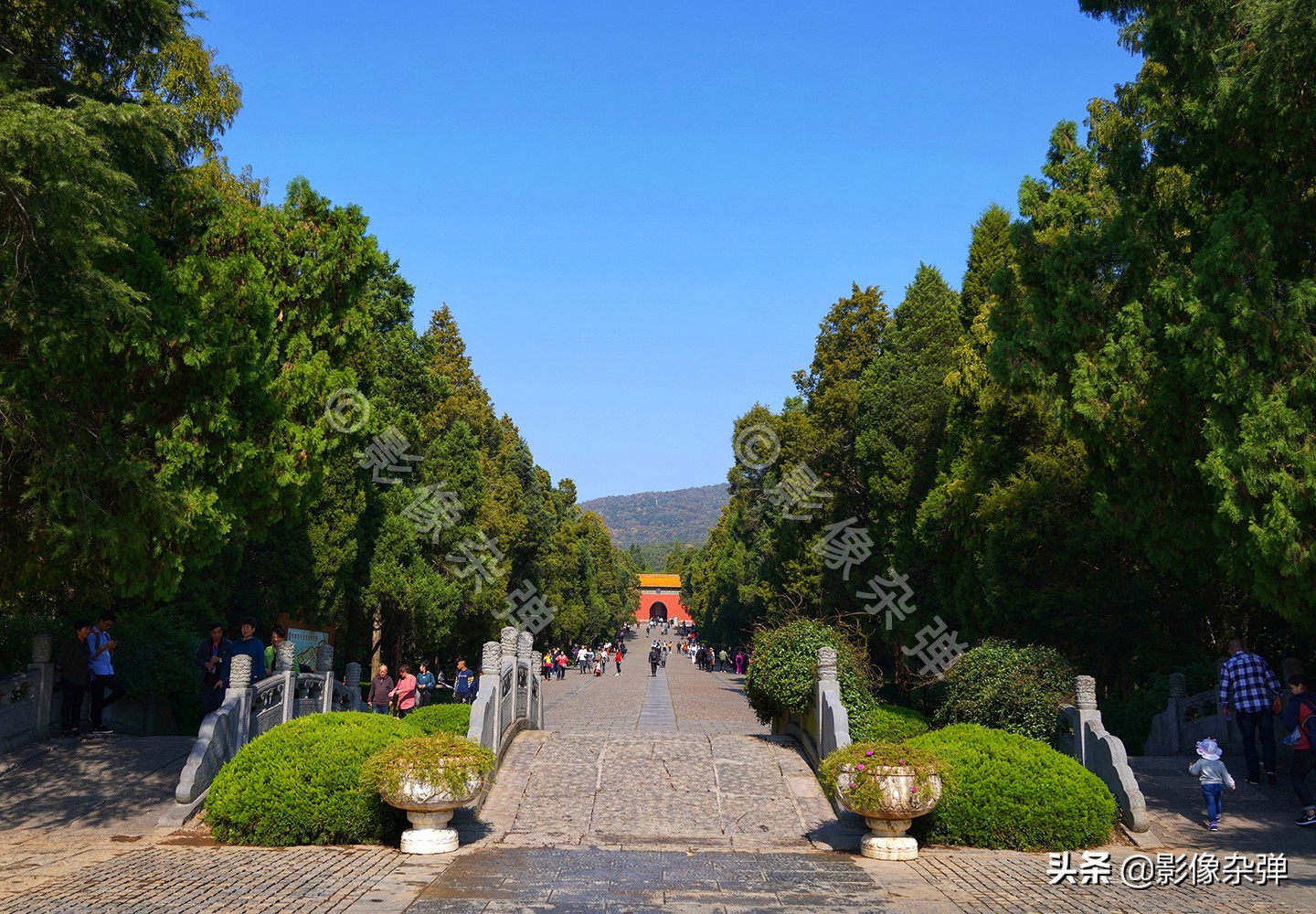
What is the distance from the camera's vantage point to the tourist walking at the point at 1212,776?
34.7ft

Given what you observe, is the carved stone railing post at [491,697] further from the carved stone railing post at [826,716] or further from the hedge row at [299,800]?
the carved stone railing post at [826,716]

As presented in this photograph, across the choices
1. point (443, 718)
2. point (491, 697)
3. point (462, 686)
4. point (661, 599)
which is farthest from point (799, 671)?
point (661, 599)

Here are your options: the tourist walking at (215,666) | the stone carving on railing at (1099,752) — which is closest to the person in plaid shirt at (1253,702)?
the stone carving on railing at (1099,752)

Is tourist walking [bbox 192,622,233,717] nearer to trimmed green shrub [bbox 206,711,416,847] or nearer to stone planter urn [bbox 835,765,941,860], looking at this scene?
trimmed green shrub [bbox 206,711,416,847]

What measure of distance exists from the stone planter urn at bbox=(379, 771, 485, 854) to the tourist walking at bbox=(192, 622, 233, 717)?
493 cm

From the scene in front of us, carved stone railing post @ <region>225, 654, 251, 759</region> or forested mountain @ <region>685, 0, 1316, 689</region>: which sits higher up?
forested mountain @ <region>685, 0, 1316, 689</region>

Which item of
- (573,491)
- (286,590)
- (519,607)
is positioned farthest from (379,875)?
(573,491)

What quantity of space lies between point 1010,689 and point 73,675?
1232cm

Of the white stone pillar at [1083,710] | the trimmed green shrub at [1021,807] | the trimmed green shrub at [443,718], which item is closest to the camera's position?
the trimmed green shrub at [1021,807]

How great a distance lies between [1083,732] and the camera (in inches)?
499

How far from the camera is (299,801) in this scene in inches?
402

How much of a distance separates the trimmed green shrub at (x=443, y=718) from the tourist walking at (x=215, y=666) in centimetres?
236

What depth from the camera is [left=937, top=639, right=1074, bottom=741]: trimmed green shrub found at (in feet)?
48.0

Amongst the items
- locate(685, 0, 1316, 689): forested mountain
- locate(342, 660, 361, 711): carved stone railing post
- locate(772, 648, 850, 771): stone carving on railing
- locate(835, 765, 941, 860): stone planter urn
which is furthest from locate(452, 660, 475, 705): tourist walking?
locate(835, 765, 941, 860): stone planter urn
